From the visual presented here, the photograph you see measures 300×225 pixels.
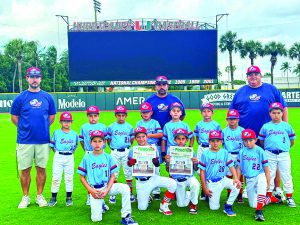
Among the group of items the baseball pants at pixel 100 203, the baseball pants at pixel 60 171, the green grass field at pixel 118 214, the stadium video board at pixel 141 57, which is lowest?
the green grass field at pixel 118 214

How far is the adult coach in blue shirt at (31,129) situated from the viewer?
5.65 meters

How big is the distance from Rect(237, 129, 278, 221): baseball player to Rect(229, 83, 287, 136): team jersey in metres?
0.54

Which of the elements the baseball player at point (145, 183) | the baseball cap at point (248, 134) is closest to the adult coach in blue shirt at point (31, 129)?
the baseball player at point (145, 183)

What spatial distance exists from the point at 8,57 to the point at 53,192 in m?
62.1

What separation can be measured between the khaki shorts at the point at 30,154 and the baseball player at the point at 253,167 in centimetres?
317

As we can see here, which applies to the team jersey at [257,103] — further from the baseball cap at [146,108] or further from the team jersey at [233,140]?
the baseball cap at [146,108]

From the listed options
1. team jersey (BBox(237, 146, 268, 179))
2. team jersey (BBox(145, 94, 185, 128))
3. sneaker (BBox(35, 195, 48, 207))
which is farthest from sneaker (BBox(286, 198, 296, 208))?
sneaker (BBox(35, 195, 48, 207))

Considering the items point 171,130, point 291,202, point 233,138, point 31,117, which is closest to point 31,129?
point 31,117

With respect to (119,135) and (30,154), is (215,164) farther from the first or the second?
(30,154)

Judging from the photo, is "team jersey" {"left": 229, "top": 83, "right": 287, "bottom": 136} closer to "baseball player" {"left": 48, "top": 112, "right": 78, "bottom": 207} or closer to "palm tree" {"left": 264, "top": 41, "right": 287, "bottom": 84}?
"baseball player" {"left": 48, "top": 112, "right": 78, "bottom": 207}

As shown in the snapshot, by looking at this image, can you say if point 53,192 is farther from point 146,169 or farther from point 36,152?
point 146,169

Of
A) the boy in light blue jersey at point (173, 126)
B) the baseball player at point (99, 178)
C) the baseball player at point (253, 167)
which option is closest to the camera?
the baseball player at point (99, 178)

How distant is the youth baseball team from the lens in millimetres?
5152

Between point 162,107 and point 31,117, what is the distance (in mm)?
2254
